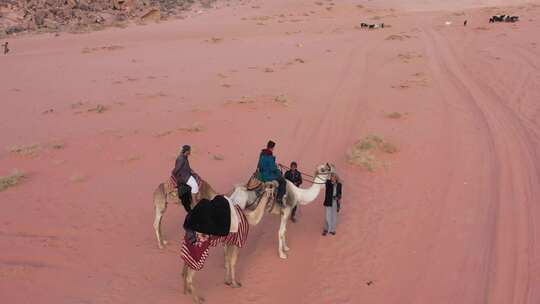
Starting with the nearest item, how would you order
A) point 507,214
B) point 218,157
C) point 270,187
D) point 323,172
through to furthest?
point 270,187
point 323,172
point 507,214
point 218,157

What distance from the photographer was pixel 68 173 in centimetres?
1341

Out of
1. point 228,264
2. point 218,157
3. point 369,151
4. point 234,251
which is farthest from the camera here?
point 218,157

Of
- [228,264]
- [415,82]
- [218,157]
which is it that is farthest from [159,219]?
[415,82]

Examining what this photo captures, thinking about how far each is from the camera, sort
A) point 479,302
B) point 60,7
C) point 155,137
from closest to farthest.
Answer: point 479,302, point 155,137, point 60,7

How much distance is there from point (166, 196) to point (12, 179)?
5.92m

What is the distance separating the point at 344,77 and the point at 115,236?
17.2 m

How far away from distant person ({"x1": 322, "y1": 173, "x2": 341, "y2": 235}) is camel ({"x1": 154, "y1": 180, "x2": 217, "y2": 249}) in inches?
88.2

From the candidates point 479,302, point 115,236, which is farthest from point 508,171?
point 115,236

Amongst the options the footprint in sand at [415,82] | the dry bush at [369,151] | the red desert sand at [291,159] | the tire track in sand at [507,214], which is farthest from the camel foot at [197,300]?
the footprint in sand at [415,82]

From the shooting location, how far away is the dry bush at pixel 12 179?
40.6 feet

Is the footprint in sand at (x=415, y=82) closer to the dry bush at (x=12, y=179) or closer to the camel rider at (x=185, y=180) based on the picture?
the camel rider at (x=185, y=180)

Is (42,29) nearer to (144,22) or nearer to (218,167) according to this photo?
(144,22)

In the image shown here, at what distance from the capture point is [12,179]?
12.6m

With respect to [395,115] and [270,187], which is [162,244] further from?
[395,115]
